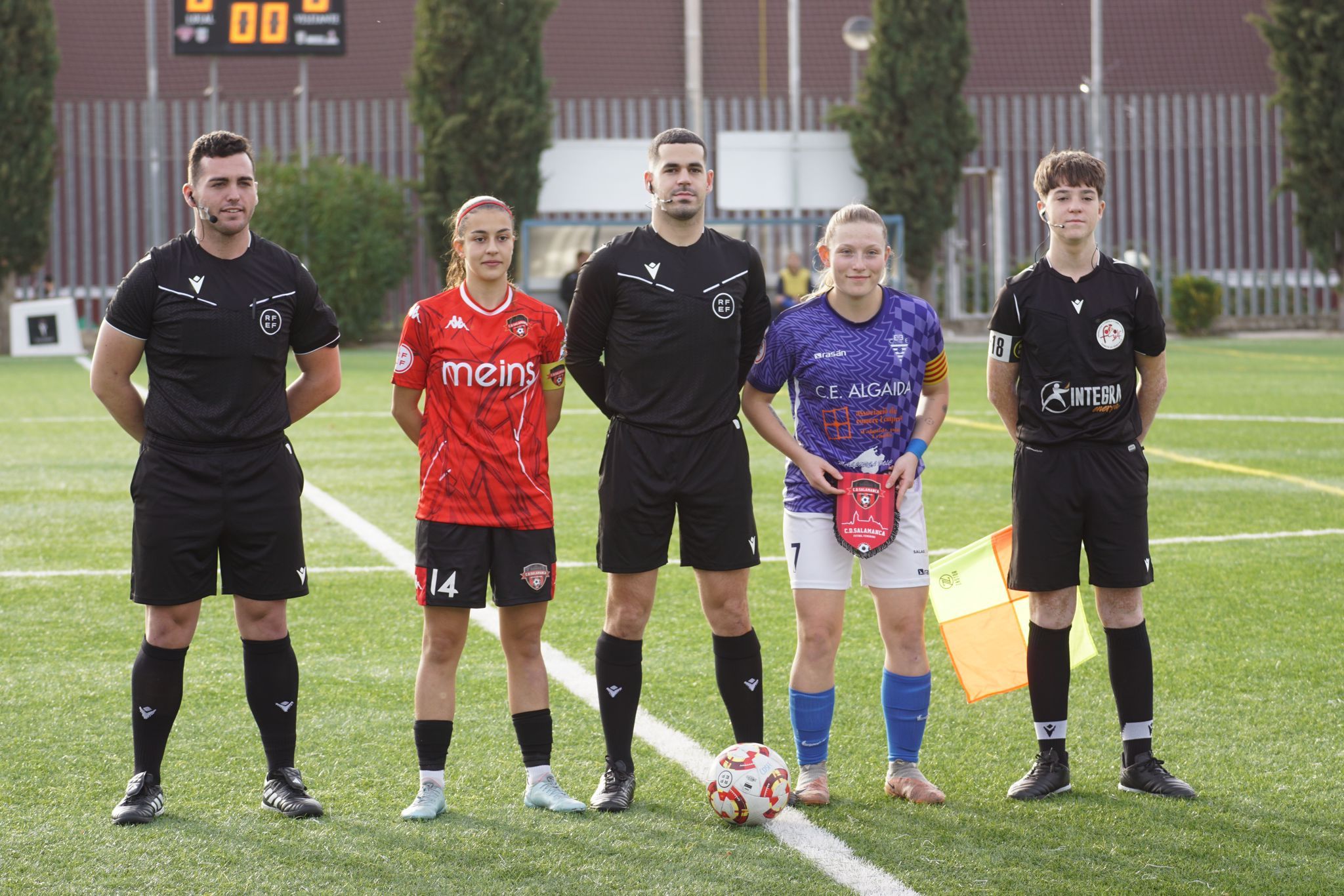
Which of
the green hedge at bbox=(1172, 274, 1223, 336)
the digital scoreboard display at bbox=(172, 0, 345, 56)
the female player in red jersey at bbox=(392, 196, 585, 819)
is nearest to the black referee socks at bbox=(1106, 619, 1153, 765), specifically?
the female player in red jersey at bbox=(392, 196, 585, 819)

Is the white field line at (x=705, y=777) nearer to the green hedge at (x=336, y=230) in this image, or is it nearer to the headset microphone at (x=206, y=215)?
the headset microphone at (x=206, y=215)

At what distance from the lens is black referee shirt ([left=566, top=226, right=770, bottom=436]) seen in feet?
14.0

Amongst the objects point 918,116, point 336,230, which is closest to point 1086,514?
point 336,230

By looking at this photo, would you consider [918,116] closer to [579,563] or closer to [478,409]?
[579,563]

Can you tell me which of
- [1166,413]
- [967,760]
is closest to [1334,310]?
[1166,413]

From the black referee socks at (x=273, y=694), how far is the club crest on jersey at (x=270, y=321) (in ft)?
2.81

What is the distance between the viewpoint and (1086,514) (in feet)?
14.6

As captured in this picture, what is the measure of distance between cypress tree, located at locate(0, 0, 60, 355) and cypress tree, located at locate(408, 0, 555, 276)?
6.75m

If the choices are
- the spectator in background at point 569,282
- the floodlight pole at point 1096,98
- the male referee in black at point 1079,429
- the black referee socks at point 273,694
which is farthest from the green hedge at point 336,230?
the male referee in black at point 1079,429

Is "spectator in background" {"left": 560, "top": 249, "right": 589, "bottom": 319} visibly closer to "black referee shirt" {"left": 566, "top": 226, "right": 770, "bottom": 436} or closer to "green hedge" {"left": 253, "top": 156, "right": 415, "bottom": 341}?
"green hedge" {"left": 253, "top": 156, "right": 415, "bottom": 341}

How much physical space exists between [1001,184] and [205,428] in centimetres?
2944

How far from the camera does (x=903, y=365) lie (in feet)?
14.4

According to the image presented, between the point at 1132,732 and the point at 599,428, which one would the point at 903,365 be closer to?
the point at 1132,732

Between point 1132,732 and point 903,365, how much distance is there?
4.03 ft
